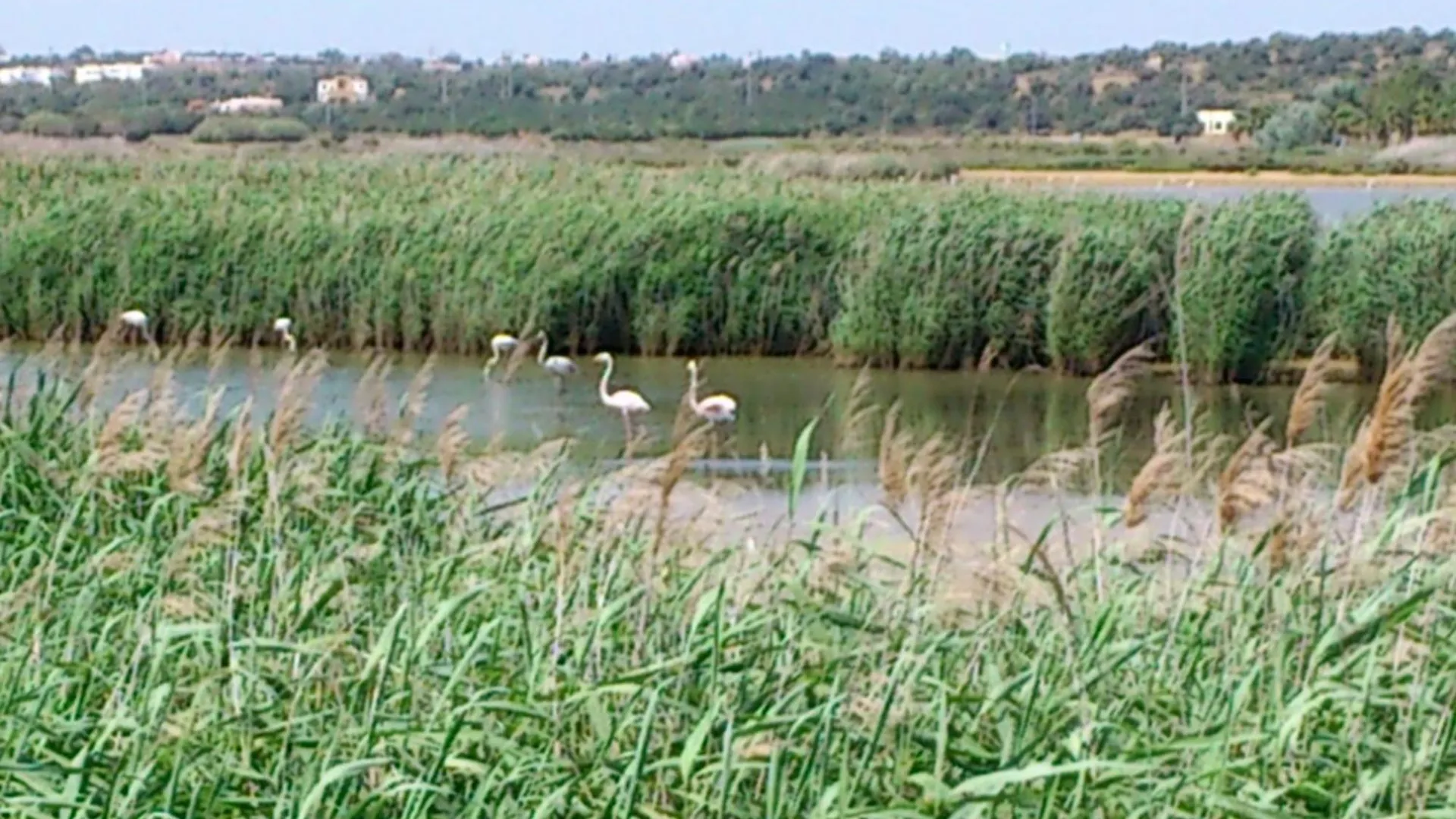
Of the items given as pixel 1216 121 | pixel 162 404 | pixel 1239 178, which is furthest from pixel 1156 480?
pixel 1216 121

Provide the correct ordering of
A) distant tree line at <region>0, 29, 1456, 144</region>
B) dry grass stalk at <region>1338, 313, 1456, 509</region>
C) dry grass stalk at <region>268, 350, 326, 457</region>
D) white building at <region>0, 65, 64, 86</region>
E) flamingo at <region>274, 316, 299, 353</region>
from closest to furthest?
dry grass stalk at <region>1338, 313, 1456, 509</region>, dry grass stalk at <region>268, 350, 326, 457</region>, flamingo at <region>274, 316, 299, 353</region>, distant tree line at <region>0, 29, 1456, 144</region>, white building at <region>0, 65, 64, 86</region>

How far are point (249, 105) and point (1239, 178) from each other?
40.3 metres

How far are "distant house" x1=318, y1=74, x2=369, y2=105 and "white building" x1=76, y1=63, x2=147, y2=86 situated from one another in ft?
28.0

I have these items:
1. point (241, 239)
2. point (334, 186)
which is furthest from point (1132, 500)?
point (334, 186)

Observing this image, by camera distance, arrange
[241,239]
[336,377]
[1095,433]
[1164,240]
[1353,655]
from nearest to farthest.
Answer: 1. [1353,655]
2. [1095,433]
3. [336,377]
4. [1164,240]
5. [241,239]

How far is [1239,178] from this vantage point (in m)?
42.1

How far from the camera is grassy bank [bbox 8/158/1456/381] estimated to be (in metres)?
17.0

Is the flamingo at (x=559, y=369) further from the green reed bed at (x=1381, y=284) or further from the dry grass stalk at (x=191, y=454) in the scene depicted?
the dry grass stalk at (x=191, y=454)

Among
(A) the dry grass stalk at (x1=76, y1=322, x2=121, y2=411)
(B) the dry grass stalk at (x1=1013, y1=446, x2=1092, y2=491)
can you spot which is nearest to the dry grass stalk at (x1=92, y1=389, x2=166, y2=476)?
(A) the dry grass stalk at (x1=76, y1=322, x2=121, y2=411)

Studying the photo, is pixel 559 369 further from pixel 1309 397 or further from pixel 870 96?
pixel 870 96

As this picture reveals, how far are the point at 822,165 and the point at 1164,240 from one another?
1500cm

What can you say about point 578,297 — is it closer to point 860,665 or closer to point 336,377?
point 336,377

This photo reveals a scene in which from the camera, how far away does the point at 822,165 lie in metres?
32.6

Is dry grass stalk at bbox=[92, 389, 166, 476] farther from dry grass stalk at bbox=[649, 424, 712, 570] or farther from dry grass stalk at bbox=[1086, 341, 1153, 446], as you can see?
dry grass stalk at bbox=[1086, 341, 1153, 446]
